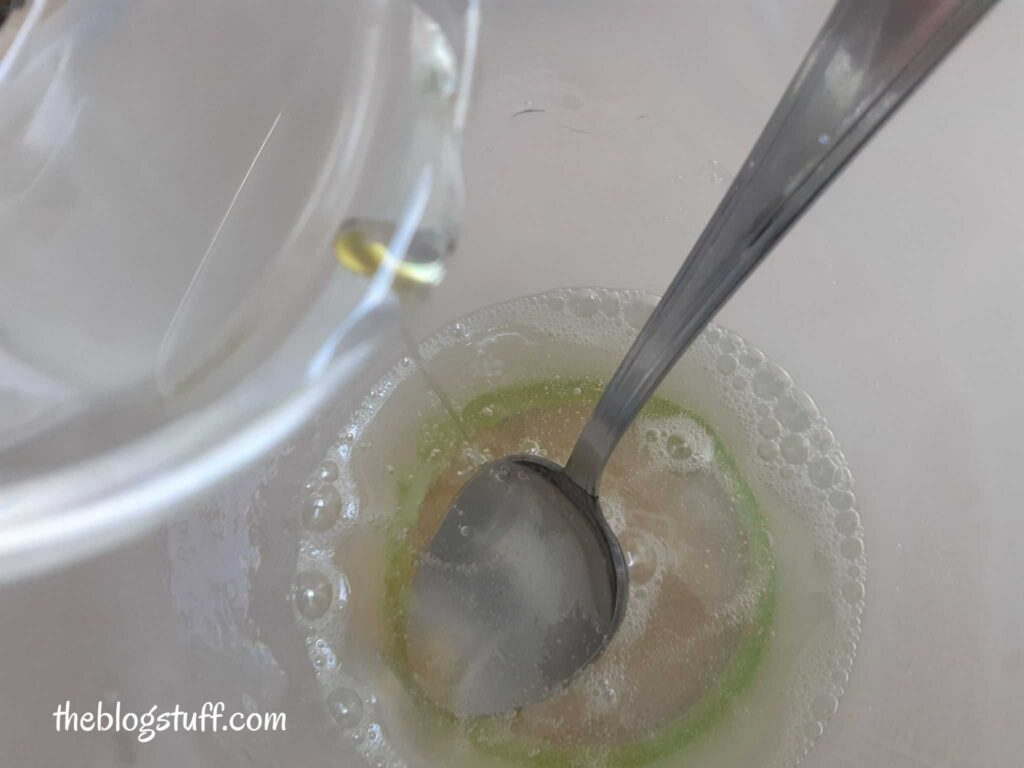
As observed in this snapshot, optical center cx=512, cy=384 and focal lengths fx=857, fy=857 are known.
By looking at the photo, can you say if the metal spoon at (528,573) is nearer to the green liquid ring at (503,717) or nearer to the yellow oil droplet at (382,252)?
the green liquid ring at (503,717)

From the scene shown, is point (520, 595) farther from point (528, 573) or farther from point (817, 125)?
point (817, 125)

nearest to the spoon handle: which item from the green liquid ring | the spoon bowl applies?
the spoon bowl

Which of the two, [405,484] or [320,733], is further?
[405,484]

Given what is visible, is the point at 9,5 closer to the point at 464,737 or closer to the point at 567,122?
the point at 567,122

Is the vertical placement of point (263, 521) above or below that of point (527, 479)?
below

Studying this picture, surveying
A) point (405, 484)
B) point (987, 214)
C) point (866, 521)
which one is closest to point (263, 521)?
point (405, 484)

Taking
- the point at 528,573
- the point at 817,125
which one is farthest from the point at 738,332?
the point at 817,125
